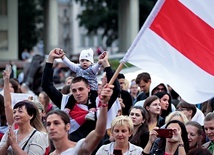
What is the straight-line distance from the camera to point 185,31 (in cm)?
891

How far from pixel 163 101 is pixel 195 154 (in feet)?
17.7

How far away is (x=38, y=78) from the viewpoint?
26.7 meters

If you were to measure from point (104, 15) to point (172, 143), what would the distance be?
175 ft

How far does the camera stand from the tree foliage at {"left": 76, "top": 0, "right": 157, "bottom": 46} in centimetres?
6212

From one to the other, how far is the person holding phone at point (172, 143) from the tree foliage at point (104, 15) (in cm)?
5174

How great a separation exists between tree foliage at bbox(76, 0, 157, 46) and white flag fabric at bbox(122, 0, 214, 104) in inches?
2046

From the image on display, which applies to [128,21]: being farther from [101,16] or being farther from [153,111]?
[153,111]

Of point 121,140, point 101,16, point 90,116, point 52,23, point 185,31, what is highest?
point 101,16

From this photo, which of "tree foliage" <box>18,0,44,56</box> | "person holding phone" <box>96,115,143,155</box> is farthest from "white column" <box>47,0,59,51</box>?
"person holding phone" <box>96,115,143,155</box>

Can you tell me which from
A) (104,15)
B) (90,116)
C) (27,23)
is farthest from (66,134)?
(27,23)

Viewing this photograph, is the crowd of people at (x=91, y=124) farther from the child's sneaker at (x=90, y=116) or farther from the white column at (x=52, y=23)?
the white column at (x=52, y=23)

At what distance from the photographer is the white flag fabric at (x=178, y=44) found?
28.8 ft

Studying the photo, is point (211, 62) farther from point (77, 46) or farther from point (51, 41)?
point (77, 46)

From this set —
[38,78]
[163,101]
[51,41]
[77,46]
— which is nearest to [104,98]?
[163,101]
